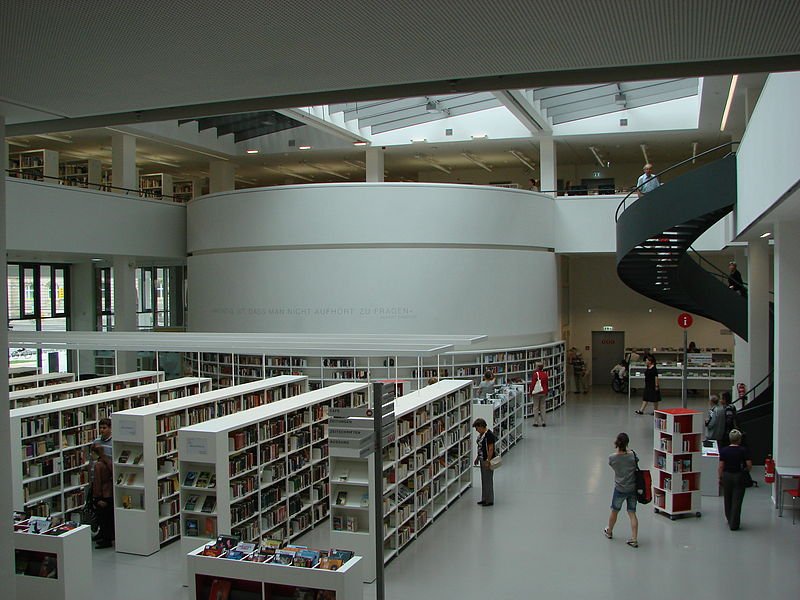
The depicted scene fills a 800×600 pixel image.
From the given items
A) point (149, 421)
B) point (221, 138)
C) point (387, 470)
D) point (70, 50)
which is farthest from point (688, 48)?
point (221, 138)

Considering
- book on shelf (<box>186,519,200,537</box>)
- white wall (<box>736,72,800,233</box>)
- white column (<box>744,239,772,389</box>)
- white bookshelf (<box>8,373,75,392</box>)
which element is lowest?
book on shelf (<box>186,519,200,537</box>)

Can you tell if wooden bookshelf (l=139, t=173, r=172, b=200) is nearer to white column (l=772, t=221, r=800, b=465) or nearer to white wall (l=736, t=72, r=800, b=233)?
white wall (l=736, t=72, r=800, b=233)

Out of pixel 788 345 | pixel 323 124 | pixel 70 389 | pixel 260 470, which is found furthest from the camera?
pixel 323 124

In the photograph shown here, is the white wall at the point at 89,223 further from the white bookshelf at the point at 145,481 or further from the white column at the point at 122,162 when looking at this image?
the white bookshelf at the point at 145,481

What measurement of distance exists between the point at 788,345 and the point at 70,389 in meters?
10.7

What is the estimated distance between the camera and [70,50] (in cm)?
303

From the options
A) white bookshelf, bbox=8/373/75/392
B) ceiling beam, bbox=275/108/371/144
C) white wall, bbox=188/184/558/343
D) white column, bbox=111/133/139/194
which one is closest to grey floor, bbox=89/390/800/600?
white bookshelf, bbox=8/373/75/392

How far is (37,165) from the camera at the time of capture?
56.4 feet

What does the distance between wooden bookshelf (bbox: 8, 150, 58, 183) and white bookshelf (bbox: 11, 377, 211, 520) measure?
8323 mm

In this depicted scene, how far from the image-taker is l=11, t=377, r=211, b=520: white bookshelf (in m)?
8.81

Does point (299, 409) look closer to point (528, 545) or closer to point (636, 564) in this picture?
point (528, 545)

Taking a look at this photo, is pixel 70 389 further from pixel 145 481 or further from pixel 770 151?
pixel 770 151

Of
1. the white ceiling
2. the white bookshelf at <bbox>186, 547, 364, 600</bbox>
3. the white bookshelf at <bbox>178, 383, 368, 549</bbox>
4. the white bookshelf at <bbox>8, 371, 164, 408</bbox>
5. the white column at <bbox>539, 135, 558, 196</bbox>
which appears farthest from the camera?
the white column at <bbox>539, 135, 558, 196</bbox>

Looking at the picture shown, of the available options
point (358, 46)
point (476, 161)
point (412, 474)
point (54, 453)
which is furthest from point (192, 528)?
point (476, 161)
